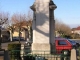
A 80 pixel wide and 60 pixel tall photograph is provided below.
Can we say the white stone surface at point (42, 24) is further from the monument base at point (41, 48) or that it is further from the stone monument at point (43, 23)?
the monument base at point (41, 48)

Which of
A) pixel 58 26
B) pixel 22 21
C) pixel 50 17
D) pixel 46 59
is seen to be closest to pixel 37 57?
pixel 46 59

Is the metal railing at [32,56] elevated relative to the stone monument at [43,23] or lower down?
lower down

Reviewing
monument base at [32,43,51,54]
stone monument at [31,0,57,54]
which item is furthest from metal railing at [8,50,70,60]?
stone monument at [31,0,57,54]

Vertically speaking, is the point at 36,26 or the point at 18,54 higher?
the point at 36,26

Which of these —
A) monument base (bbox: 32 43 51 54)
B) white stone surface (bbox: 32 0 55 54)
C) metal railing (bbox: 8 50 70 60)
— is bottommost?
metal railing (bbox: 8 50 70 60)

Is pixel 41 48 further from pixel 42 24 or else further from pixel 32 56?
pixel 42 24

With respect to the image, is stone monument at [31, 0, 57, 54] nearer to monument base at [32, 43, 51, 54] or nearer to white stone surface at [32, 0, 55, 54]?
white stone surface at [32, 0, 55, 54]

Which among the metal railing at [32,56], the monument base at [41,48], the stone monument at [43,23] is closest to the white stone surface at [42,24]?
the stone monument at [43,23]

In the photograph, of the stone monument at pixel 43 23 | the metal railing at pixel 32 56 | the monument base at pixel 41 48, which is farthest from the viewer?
the stone monument at pixel 43 23

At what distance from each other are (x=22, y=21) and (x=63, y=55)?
148 feet

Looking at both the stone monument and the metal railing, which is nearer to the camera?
the metal railing

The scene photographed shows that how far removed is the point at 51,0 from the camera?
1466cm

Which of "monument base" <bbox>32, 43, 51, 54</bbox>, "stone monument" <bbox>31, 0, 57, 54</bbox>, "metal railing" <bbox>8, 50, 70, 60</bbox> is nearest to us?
"metal railing" <bbox>8, 50, 70, 60</bbox>

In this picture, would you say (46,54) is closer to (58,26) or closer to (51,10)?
(51,10)
